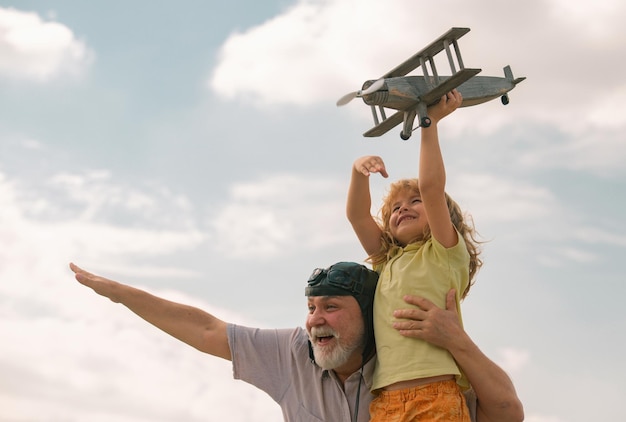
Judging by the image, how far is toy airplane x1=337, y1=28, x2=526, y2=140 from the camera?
581 centimetres

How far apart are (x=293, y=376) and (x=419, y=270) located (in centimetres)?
144

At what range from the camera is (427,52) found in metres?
6.52

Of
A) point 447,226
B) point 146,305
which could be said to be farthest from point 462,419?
point 146,305

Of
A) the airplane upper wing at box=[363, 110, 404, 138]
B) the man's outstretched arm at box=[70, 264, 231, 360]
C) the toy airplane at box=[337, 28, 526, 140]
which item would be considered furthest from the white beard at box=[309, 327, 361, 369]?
the airplane upper wing at box=[363, 110, 404, 138]

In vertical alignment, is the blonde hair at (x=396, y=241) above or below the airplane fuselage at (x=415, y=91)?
below

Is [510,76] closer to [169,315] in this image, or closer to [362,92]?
[362,92]

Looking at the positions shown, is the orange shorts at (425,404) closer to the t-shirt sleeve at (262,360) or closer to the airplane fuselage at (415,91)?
the t-shirt sleeve at (262,360)

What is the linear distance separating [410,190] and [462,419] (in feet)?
5.96

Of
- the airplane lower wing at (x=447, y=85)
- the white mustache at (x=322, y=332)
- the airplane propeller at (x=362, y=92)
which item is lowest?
the white mustache at (x=322, y=332)

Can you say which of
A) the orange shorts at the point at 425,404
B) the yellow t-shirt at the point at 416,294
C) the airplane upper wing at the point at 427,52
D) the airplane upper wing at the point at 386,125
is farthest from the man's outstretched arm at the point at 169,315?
the airplane upper wing at the point at 427,52

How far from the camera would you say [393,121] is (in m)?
6.54

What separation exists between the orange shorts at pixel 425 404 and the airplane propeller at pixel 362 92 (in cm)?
289

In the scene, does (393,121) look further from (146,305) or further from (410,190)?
(146,305)

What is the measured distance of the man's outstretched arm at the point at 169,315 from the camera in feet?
18.4
